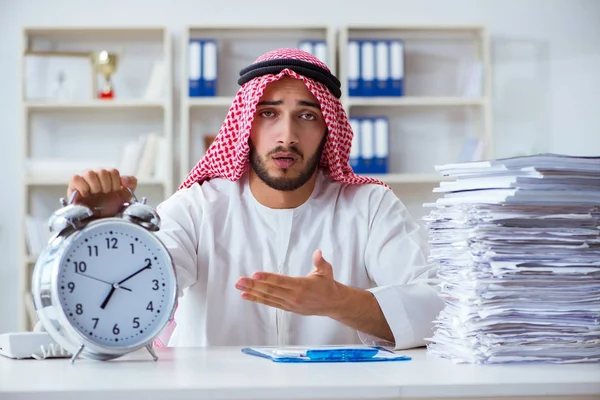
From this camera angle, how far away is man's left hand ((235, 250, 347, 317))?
1513 millimetres

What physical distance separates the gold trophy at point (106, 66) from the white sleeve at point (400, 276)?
9.08 feet

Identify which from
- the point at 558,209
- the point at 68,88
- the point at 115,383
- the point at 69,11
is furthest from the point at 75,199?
the point at 69,11

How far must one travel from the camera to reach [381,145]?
473 centimetres

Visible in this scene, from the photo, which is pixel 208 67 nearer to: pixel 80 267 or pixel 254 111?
pixel 254 111

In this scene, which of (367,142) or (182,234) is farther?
(367,142)

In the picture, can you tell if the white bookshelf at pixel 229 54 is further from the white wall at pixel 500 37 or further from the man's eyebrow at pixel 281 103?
the man's eyebrow at pixel 281 103

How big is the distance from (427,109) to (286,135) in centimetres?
285

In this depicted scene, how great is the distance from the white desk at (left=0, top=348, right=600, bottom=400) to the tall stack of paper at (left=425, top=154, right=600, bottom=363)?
0.05m

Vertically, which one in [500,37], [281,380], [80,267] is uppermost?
[500,37]

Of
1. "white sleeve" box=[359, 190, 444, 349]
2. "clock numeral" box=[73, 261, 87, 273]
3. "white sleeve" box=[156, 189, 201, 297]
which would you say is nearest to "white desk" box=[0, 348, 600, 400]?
"clock numeral" box=[73, 261, 87, 273]

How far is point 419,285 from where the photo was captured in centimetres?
188

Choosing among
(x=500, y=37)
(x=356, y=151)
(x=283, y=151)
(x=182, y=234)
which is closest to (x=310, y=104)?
(x=283, y=151)

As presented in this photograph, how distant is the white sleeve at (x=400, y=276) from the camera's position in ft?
5.71

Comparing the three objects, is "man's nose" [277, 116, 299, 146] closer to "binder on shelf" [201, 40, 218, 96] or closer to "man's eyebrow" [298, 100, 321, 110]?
"man's eyebrow" [298, 100, 321, 110]
